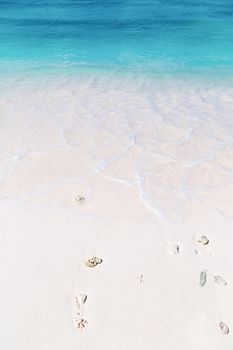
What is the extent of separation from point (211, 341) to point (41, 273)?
2.35m

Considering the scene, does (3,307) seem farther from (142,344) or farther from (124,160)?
(124,160)

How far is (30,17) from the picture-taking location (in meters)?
24.8

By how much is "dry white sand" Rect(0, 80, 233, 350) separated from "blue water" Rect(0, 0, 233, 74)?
6.24m

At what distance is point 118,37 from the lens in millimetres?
19156

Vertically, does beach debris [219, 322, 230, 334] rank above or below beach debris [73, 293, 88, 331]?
below

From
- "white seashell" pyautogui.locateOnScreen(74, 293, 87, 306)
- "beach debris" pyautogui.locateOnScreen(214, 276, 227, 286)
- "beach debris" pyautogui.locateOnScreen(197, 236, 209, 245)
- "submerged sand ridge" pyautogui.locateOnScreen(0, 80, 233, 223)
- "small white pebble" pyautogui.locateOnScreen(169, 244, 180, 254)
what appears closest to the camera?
"white seashell" pyautogui.locateOnScreen(74, 293, 87, 306)

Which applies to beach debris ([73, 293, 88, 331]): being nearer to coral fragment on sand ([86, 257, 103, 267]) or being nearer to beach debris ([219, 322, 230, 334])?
coral fragment on sand ([86, 257, 103, 267])

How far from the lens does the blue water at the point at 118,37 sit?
1472 cm

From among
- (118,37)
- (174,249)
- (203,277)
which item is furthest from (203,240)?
(118,37)

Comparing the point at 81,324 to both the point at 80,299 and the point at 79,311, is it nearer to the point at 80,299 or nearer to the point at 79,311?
the point at 79,311

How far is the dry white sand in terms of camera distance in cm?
409

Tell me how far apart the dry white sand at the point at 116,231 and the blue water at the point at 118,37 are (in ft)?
20.5

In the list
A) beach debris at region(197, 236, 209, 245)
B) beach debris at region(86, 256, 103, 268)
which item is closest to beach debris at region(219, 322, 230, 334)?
beach debris at region(197, 236, 209, 245)

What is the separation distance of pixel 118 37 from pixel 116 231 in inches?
643
